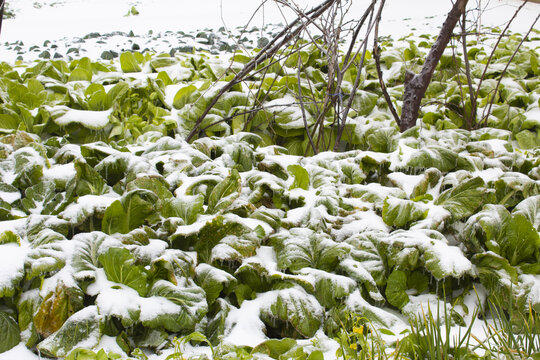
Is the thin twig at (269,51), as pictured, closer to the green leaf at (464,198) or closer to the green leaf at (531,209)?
the green leaf at (464,198)

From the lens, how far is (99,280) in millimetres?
1503

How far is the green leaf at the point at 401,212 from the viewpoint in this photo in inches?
73.3

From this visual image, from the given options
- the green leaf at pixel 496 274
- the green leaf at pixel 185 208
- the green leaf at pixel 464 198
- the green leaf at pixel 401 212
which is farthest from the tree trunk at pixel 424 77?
the green leaf at pixel 185 208

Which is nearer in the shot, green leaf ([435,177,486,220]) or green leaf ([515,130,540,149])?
green leaf ([435,177,486,220])

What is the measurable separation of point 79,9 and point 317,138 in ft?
29.9

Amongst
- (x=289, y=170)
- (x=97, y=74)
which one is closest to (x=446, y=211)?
(x=289, y=170)

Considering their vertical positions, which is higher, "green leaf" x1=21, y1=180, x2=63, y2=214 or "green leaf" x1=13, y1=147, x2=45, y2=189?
"green leaf" x1=13, y1=147, x2=45, y2=189

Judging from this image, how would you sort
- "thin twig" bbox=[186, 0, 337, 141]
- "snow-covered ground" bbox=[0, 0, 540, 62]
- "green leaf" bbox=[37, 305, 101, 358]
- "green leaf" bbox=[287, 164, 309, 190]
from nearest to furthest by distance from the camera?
"green leaf" bbox=[37, 305, 101, 358] → "green leaf" bbox=[287, 164, 309, 190] → "thin twig" bbox=[186, 0, 337, 141] → "snow-covered ground" bbox=[0, 0, 540, 62]

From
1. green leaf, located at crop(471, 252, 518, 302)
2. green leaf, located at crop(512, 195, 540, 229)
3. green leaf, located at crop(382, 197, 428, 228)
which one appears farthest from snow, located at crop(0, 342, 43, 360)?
green leaf, located at crop(512, 195, 540, 229)

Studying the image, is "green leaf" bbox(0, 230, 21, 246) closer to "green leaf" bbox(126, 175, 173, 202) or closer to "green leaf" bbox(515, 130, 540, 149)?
"green leaf" bbox(126, 175, 173, 202)

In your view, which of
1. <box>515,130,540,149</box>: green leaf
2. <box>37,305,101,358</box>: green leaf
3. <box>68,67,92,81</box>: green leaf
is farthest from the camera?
<box>68,67,92,81</box>: green leaf

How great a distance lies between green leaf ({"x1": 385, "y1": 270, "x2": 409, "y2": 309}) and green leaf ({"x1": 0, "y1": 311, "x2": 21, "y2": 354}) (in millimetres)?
1220

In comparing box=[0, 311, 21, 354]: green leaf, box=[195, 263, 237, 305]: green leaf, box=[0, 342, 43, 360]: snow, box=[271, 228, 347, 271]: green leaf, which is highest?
box=[271, 228, 347, 271]: green leaf

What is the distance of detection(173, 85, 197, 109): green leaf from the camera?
322 centimetres
